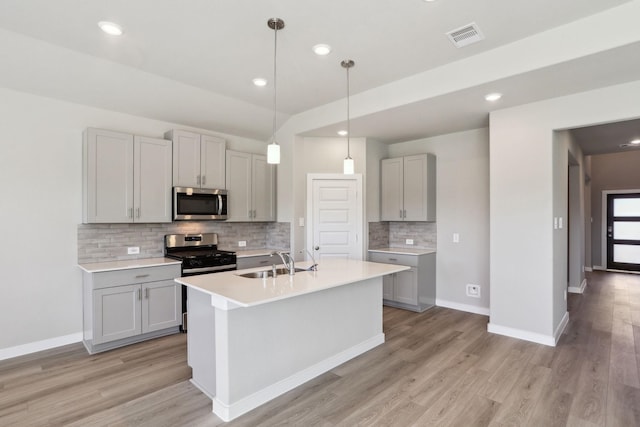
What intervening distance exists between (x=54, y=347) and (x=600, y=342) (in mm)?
5838

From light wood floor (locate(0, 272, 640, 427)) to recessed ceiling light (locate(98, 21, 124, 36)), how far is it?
2.87m

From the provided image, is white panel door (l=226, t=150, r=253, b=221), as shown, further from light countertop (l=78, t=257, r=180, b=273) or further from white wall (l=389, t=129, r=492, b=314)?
white wall (l=389, t=129, r=492, b=314)

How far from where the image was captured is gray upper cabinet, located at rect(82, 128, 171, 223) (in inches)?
144

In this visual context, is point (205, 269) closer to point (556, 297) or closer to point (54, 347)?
point (54, 347)

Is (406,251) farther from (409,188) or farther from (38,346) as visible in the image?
(38,346)

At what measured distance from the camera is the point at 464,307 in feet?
16.3

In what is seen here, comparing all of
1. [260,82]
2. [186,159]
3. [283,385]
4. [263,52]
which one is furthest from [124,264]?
[263,52]

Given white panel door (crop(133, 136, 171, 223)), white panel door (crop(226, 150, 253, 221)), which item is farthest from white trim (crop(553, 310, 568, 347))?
white panel door (crop(133, 136, 171, 223))

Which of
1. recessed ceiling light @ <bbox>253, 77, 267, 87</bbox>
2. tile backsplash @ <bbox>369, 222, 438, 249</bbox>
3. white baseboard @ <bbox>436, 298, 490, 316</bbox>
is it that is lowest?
white baseboard @ <bbox>436, 298, 490, 316</bbox>

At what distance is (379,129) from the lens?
4.79m

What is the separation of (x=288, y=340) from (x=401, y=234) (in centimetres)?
339

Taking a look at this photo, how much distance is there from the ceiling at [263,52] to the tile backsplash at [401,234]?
1735 mm

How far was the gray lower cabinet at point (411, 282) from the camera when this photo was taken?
4852 millimetres

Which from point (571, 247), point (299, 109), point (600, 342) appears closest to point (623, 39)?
point (600, 342)
